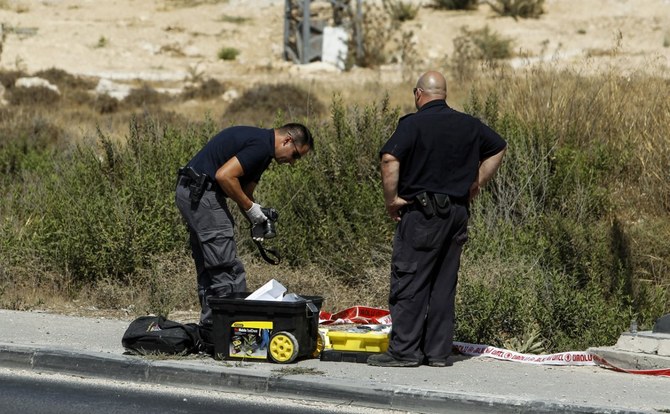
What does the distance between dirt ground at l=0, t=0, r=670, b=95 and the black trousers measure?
25.5 metres

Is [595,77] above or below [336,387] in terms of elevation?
above

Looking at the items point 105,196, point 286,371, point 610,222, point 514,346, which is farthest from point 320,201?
point 286,371

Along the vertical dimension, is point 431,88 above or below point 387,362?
above

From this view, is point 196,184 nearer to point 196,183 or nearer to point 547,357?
point 196,183

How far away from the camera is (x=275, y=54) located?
41.2 meters

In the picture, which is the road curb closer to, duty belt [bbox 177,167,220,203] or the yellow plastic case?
the yellow plastic case

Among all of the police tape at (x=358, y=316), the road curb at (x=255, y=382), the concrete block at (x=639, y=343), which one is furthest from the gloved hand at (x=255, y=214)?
the concrete block at (x=639, y=343)

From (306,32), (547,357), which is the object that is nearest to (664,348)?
(547,357)

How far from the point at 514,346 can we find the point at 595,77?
6.80 metres

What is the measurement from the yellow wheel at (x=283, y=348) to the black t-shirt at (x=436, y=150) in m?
1.31

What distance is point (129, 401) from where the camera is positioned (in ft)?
25.4

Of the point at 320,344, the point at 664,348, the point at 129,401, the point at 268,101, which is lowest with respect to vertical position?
the point at 129,401

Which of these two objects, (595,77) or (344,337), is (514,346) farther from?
(595,77)

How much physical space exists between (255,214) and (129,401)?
65.8 inches
